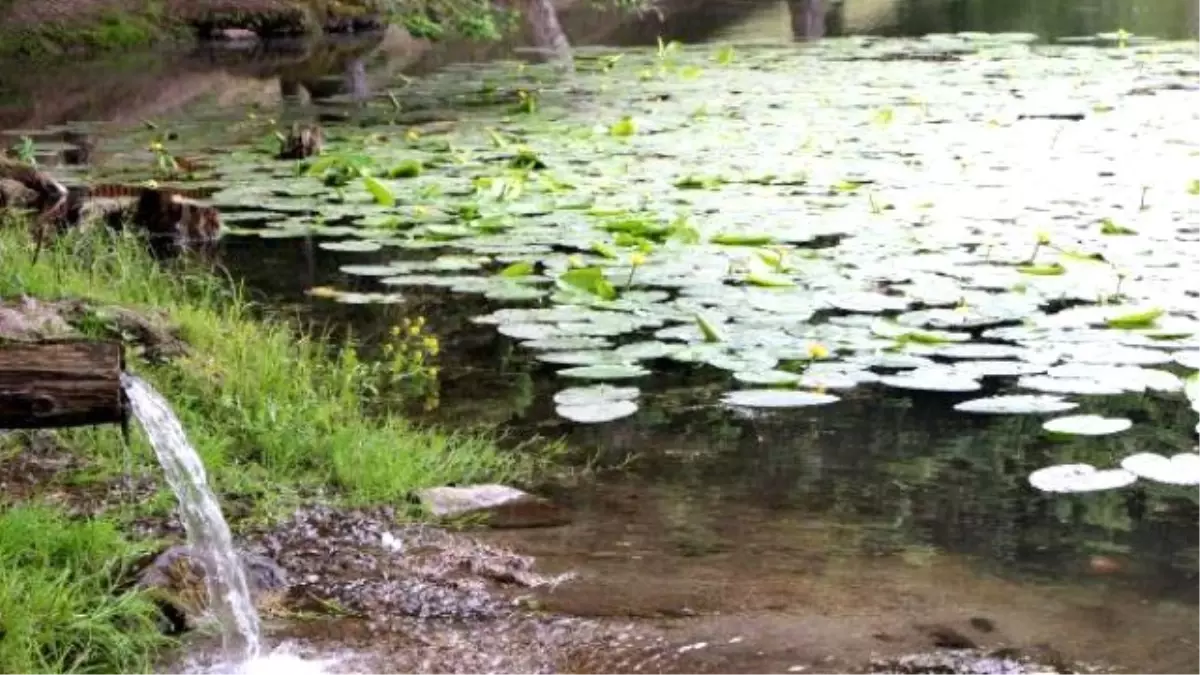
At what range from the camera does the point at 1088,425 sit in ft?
14.1

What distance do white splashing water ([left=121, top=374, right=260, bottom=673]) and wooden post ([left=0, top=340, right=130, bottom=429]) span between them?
70mm

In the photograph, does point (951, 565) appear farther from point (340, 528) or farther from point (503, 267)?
point (503, 267)

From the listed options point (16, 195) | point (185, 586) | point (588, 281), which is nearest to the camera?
point (185, 586)

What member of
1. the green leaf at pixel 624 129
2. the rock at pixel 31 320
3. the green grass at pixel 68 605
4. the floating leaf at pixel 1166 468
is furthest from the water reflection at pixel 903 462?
the green leaf at pixel 624 129

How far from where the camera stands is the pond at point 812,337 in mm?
3740

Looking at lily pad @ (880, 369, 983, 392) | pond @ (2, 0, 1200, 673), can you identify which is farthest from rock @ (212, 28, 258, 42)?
lily pad @ (880, 369, 983, 392)

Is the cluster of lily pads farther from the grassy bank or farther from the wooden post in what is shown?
the wooden post

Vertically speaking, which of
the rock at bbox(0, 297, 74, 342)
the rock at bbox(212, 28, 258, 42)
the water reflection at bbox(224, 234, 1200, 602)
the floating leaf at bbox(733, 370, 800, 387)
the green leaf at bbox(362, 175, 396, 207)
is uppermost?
the rock at bbox(212, 28, 258, 42)

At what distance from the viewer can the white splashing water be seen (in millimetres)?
3365

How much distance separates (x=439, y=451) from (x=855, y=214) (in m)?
2.96

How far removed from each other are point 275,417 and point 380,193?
3247 mm

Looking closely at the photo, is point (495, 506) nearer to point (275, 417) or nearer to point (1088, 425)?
point (275, 417)

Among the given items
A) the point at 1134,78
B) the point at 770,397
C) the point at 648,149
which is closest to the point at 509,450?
the point at 770,397

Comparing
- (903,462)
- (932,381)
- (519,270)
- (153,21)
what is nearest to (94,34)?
(153,21)
